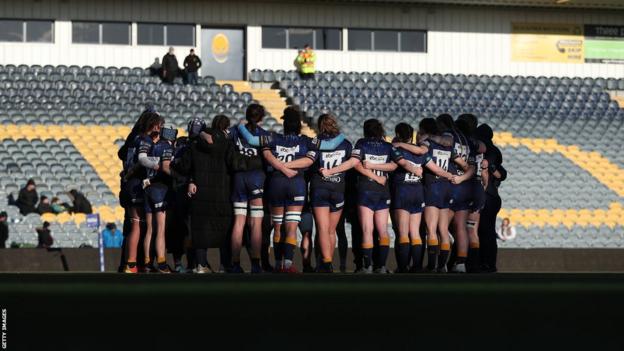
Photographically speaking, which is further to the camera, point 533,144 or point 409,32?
point 409,32

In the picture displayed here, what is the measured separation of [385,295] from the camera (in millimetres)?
7266

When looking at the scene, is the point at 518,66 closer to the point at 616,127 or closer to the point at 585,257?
the point at 616,127

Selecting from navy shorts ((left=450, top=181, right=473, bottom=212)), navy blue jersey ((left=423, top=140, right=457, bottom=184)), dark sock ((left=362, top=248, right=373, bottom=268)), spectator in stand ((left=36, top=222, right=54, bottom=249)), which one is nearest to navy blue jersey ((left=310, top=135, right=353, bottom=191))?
dark sock ((left=362, top=248, right=373, bottom=268))

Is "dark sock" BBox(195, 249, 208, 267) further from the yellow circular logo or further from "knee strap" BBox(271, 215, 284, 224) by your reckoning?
the yellow circular logo

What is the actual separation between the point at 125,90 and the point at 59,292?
26.9 m

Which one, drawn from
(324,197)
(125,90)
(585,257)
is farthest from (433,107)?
(324,197)

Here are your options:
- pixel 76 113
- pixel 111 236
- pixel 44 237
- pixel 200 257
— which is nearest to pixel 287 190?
pixel 200 257

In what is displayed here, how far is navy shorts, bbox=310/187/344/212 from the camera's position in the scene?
14734 mm

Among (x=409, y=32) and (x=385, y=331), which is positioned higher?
(x=409, y=32)

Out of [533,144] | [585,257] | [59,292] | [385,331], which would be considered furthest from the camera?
[533,144]

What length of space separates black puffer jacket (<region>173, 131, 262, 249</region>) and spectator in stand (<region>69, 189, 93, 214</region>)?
39.2ft

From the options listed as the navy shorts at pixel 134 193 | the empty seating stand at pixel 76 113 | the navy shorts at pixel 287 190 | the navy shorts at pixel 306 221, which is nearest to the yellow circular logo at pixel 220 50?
the empty seating stand at pixel 76 113

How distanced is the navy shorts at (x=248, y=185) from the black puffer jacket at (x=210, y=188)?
188mm

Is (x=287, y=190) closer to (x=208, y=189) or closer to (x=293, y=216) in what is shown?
(x=293, y=216)
